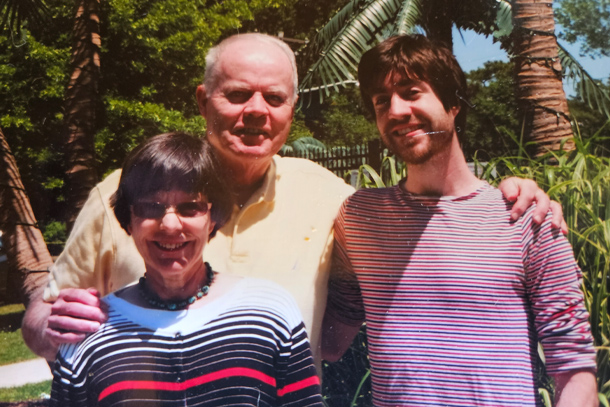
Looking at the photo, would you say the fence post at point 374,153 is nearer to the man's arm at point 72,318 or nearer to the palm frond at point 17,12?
the man's arm at point 72,318

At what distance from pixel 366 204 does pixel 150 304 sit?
0.65 metres

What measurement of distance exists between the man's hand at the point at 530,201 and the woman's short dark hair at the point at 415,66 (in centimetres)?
25

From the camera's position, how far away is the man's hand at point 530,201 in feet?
4.15

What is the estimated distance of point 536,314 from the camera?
1.28 meters

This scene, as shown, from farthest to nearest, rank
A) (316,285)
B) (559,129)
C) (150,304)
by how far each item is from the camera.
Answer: (559,129) → (316,285) → (150,304)

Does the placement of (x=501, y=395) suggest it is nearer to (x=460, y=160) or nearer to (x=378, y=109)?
(x=460, y=160)

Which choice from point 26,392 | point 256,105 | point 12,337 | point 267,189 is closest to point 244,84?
point 256,105

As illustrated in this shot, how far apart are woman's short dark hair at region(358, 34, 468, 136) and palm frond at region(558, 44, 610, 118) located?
0.33 metres

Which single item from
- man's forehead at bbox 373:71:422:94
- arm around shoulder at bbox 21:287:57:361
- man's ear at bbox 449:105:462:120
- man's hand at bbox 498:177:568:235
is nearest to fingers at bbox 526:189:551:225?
man's hand at bbox 498:177:568:235

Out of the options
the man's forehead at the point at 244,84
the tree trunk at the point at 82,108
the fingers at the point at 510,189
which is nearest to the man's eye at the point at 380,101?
the man's forehead at the point at 244,84

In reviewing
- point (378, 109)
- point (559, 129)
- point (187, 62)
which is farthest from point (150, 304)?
point (559, 129)

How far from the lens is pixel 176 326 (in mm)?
1141

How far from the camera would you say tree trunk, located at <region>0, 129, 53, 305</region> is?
1283 millimetres

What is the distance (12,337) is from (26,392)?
16 centimetres
